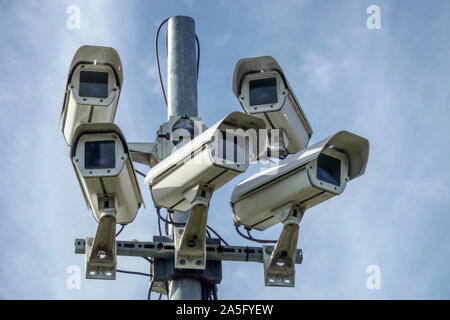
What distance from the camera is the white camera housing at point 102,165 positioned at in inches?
401

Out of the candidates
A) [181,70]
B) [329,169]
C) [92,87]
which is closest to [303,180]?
[329,169]

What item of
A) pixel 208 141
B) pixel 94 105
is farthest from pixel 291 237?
pixel 94 105

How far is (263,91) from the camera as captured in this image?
457 inches

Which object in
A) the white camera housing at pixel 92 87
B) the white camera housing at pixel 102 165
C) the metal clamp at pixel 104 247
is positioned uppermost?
the white camera housing at pixel 92 87

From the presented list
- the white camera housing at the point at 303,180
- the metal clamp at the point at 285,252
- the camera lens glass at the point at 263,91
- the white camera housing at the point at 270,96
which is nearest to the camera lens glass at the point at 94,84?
the white camera housing at the point at 270,96

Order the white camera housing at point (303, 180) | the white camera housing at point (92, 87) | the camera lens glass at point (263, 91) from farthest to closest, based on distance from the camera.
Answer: the camera lens glass at point (263, 91)
the white camera housing at point (92, 87)
the white camera housing at point (303, 180)

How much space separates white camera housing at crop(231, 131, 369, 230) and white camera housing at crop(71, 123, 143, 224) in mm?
819

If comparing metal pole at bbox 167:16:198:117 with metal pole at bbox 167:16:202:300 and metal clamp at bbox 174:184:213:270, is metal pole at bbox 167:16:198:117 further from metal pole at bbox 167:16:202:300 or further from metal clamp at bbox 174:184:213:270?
metal clamp at bbox 174:184:213:270

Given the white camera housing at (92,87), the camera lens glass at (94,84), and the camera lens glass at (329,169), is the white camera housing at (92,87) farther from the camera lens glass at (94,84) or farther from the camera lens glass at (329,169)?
the camera lens glass at (329,169)

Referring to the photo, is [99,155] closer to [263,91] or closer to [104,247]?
[104,247]

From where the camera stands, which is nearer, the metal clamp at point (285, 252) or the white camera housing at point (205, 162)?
the white camera housing at point (205, 162)

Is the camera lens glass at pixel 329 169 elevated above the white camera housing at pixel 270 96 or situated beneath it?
situated beneath

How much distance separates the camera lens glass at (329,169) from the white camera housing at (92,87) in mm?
1667

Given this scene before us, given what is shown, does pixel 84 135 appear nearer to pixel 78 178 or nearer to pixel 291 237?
pixel 78 178
